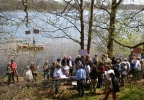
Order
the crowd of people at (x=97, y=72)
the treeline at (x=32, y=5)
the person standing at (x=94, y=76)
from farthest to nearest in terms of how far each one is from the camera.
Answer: the treeline at (x=32, y=5), the person standing at (x=94, y=76), the crowd of people at (x=97, y=72)

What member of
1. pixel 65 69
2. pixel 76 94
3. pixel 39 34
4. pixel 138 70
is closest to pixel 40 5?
pixel 65 69

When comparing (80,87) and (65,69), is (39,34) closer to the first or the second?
(65,69)

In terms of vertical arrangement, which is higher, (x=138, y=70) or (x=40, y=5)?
(x=40, y=5)

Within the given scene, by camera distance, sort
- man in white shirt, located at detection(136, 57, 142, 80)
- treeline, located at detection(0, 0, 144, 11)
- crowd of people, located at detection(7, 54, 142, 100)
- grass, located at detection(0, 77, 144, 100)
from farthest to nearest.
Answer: treeline, located at detection(0, 0, 144, 11), man in white shirt, located at detection(136, 57, 142, 80), grass, located at detection(0, 77, 144, 100), crowd of people, located at detection(7, 54, 142, 100)

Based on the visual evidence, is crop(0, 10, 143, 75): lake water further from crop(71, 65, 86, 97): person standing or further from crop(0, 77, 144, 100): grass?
crop(71, 65, 86, 97): person standing

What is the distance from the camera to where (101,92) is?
14.1 meters

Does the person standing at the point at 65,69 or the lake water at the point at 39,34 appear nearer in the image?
the person standing at the point at 65,69

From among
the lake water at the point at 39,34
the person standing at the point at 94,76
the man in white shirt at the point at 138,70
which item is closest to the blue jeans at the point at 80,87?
the person standing at the point at 94,76

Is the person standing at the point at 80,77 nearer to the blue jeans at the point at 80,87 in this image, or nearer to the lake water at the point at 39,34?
the blue jeans at the point at 80,87

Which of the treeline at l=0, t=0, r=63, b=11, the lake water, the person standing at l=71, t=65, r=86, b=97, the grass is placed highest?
the treeline at l=0, t=0, r=63, b=11

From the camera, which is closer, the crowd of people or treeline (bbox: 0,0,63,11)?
the crowd of people

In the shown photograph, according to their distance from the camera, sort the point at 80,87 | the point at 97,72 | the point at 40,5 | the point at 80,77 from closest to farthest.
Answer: the point at 80,77
the point at 80,87
the point at 97,72
the point at 40,5

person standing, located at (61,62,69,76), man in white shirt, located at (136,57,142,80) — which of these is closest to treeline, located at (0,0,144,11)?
man in white shirt, located at (136,57,142,80)

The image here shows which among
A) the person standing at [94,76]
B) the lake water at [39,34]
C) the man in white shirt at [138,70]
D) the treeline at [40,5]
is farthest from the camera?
the treeline at [40,5]
